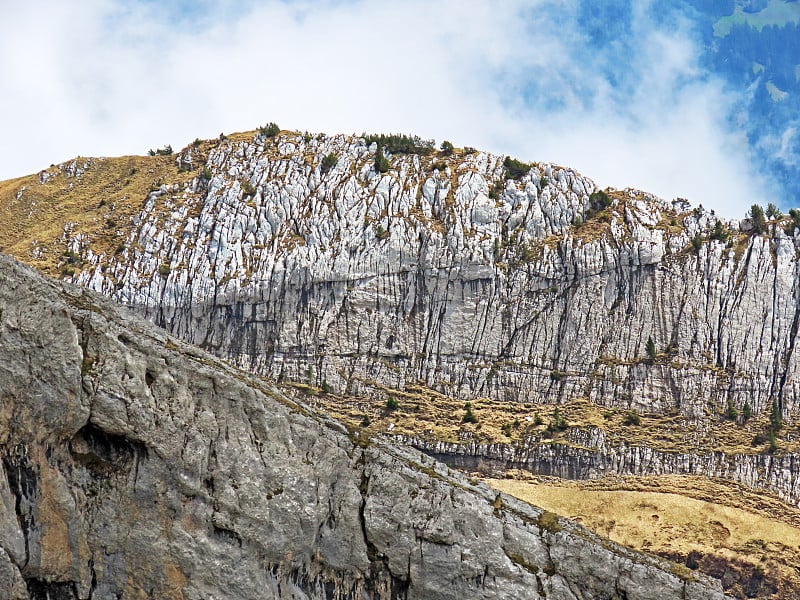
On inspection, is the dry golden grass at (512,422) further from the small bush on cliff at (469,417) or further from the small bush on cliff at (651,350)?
the small bush on cliff at (651,350)

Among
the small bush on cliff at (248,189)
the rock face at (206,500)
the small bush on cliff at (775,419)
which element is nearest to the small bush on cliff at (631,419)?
the small bush on cliff at (775,419)

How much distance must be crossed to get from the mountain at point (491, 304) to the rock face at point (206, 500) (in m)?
37.7

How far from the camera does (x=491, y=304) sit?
229ft

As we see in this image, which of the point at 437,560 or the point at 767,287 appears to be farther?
the point at 767,287

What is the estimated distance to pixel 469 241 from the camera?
233ft

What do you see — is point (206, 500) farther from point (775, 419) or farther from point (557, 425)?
point (775, 419)

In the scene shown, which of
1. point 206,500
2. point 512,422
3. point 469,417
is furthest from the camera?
point 469,417

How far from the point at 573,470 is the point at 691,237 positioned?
20747 millimetres

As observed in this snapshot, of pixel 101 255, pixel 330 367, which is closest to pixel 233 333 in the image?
pixel 330 367

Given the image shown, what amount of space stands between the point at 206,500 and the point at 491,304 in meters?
49.4

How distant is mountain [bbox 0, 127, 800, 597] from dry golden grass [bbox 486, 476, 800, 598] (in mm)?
913

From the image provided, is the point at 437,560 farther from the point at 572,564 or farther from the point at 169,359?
the point at 169,359

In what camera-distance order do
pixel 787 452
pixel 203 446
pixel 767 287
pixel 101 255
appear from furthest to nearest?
pixel 101 255 → pixel 767 287 → pixel 787 452 → pixel 203 446

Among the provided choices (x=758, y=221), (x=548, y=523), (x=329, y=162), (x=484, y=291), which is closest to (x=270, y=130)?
(x=329, y=162)
